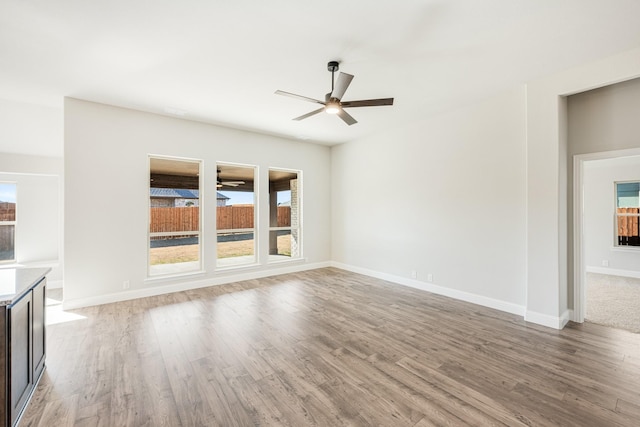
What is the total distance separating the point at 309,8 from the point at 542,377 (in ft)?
12.0

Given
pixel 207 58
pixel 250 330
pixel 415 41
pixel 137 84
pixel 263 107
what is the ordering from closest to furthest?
pixel 415 41, pixel 207 58, pixel 250 330, pixel 137 84, pixel 263 107

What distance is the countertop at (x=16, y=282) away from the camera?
1.70m

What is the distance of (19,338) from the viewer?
1876 millimetres

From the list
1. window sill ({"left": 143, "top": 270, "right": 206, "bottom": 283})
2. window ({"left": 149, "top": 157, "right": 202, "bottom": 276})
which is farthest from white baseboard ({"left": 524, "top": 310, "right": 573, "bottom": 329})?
window ({"left": 149, "top": 157, "right": 202, "bottom": 276})

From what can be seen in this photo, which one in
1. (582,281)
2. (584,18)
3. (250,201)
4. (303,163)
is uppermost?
(584,18)

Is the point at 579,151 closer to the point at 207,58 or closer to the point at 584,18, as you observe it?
the point at 584,18

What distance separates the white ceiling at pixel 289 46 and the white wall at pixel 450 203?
63 centimetres

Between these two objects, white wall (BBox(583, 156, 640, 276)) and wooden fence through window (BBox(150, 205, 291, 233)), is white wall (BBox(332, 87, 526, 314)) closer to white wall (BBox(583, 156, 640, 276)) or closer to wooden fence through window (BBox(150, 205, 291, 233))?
wooden fence through window (BBox(150, 205, 291, 233))

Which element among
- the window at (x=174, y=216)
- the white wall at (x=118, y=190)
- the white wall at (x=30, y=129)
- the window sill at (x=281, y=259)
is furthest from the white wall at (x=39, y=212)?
the window sill at (x=281, y=259)

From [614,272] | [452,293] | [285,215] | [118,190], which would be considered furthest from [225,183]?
[614,272]

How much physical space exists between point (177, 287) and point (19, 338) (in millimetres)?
3030

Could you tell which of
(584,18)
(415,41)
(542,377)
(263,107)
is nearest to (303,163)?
(263,107)

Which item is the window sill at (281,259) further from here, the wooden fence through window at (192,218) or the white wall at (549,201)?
the white wall at (549,201)

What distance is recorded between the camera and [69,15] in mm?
2281
